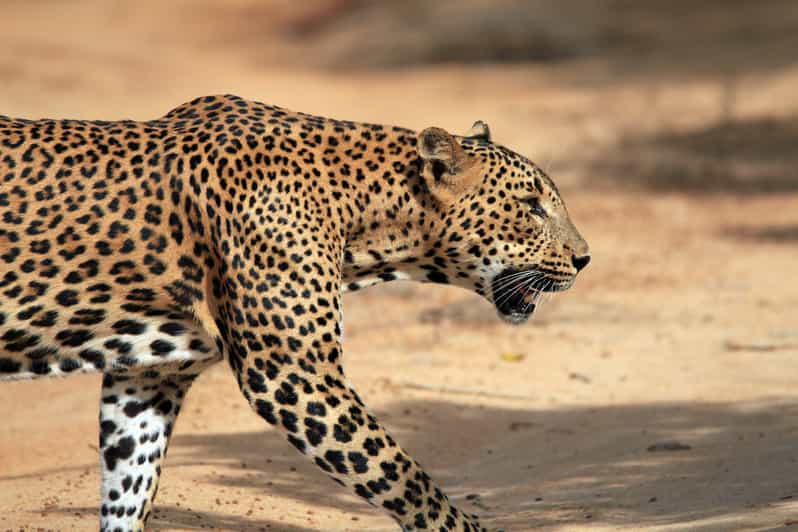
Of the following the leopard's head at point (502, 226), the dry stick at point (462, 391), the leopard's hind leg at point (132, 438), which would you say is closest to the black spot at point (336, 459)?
the leopard's hind leg at point (132, 438)

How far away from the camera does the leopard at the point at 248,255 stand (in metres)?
5.92

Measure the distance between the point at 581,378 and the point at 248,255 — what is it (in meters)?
5.42

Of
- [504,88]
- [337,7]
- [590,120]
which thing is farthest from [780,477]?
[337,7]

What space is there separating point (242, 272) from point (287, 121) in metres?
0.84

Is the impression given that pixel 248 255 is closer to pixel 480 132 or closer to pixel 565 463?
pixel 480 132

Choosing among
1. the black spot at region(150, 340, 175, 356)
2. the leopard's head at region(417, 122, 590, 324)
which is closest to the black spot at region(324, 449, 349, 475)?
the black spot at region(150, 340, 175, 356)

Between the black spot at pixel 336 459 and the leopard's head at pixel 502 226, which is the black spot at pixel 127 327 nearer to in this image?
the black spot at pixel 336 459

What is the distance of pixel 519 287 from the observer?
6582 millimetres

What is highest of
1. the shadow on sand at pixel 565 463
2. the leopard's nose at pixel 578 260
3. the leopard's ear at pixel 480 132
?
the leopard's ear at pixel 480 132

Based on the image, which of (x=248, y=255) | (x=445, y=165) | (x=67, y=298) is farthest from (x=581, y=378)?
(x=67, y=298)

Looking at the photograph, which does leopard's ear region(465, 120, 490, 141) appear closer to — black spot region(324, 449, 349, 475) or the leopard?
the leopard

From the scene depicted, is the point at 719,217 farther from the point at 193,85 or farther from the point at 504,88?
the point at 193,85

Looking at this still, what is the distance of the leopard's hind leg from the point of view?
6.61 m

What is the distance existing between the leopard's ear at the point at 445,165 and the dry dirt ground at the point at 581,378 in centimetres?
156
